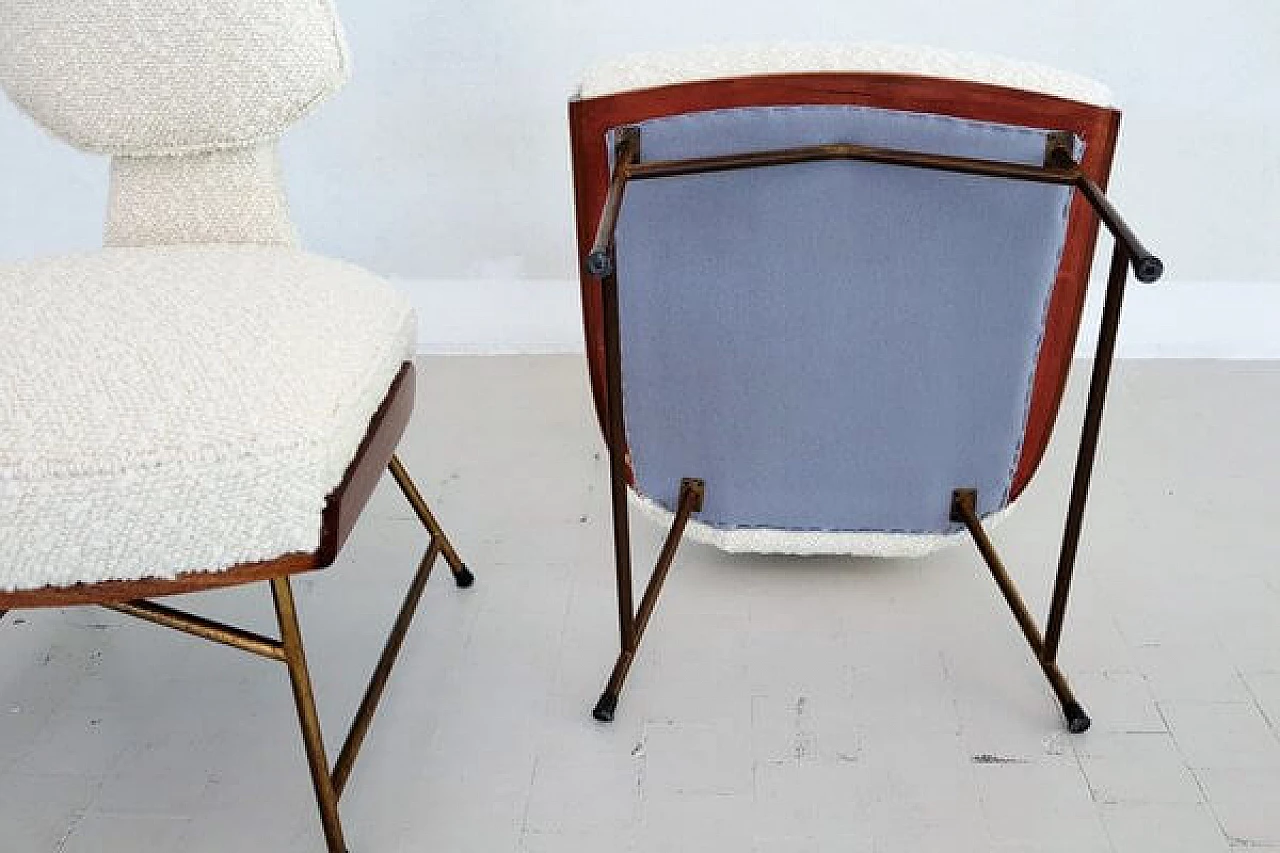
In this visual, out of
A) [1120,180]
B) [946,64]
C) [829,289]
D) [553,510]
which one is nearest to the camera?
[946,64]

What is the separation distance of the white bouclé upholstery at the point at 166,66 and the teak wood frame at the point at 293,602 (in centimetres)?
33

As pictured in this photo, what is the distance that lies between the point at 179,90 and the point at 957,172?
78 cm

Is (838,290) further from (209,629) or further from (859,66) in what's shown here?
(209,629)

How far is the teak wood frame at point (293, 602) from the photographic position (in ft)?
2.95

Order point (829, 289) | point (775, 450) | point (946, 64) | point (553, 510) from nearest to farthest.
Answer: point (946, 64)
point (829, 289)
point (775, 450)
point (553, 510)

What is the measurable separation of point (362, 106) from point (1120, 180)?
49.5 inches

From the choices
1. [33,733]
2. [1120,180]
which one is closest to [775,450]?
[33,733]

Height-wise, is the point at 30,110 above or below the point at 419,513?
above

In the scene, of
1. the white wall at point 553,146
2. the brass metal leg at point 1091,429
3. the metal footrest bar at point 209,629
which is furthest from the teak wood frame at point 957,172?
the white wall at point 553,146

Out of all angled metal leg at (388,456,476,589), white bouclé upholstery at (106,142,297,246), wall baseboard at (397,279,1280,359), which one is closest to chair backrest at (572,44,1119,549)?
angled metal leg at (388,456,476,589)

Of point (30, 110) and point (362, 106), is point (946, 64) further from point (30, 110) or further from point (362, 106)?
point (362, 106)

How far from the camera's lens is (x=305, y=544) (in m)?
0.90

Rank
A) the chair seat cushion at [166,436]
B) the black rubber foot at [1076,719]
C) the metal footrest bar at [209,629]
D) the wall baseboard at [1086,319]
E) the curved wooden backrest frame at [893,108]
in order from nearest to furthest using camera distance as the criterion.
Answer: the chair seat cushion at [166,436] < the metal footrest bar at [209,629] < the curved wooden backrest frame at [893,108] < the black rubber foot at [1076,719] < the wall baseboard at [1086,319]

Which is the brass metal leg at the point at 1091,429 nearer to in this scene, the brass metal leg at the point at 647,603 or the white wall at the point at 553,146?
the brass metal leg at the point at 647,603
